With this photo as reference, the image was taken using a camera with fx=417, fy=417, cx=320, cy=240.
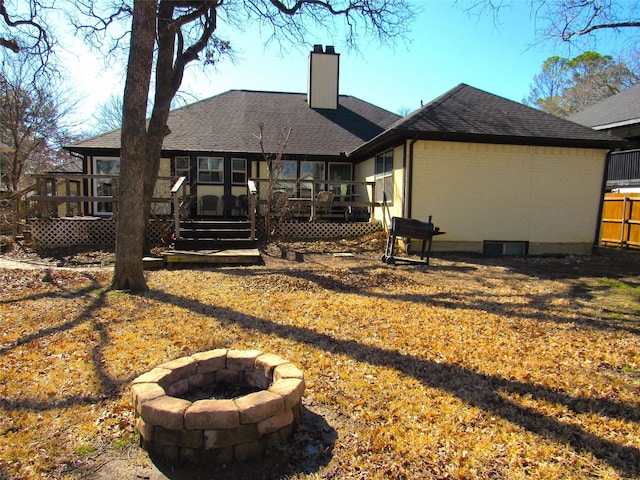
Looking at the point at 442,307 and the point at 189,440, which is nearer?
the point at 189,440

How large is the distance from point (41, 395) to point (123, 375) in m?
0.60

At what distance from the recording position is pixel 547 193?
1142 centimetres

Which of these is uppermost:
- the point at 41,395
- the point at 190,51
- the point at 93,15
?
the point at 93,15

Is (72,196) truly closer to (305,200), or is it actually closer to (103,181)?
(103,181)

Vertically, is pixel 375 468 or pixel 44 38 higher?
pixel 44 38

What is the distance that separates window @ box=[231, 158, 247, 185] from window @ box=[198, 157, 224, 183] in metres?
0.44

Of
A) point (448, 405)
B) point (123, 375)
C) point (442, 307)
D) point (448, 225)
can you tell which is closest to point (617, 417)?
point (448, 405)

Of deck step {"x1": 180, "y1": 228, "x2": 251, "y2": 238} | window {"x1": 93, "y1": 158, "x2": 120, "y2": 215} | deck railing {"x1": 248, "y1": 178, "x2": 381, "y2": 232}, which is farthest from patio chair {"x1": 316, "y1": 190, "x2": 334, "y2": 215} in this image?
window {"x1": 93, "y1": 158, "x2": 120, "y2": 215}

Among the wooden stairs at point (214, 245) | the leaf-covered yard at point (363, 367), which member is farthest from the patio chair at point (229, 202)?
the leaf-covered yard at point (363, 367)

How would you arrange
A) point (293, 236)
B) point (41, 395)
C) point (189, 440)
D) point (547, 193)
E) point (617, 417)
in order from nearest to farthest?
point (189, 440) < point (617, 417) < point (41, 395) < point (547, 193) < point (293, 236)

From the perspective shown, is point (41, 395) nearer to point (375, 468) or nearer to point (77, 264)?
point (375, 468)

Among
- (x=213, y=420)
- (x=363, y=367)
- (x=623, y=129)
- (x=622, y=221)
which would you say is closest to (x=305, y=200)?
(x=363, y=367)

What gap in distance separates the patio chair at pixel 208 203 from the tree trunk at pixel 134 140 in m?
8.46

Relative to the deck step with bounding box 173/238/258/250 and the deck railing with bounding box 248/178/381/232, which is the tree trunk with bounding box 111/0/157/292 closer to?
the deck step with bounding box 173/238/258/250
